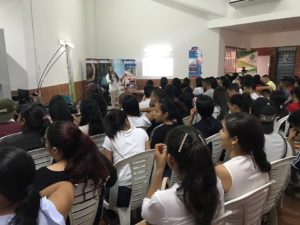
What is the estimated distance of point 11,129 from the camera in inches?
103

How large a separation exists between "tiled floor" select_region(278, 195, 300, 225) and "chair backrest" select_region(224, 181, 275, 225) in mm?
1191

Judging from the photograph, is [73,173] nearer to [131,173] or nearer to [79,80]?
[131,173]

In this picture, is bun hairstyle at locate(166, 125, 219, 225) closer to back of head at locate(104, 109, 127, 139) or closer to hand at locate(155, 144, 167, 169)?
hand at locate(155, 144, 167, 169)

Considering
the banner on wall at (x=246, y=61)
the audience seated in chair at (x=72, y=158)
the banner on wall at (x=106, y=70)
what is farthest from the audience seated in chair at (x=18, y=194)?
the banner on wall at (x=246, y=61)

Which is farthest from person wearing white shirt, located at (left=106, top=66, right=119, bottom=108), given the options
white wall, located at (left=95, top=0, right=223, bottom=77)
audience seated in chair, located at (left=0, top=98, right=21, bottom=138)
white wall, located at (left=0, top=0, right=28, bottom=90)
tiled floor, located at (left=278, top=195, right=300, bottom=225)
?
tiled floor, located at (left=278, top=195, right=300, bottom=225)

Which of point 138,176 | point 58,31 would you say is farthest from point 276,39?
point 138,176

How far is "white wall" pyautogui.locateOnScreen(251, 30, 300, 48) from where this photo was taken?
28.0ft

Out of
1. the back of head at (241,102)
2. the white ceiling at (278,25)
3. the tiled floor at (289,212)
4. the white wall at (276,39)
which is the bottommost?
the tiled floor at (289,212)

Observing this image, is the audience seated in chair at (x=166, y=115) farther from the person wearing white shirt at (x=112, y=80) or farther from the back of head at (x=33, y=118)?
the person wearing white shirt at (x=112, y=80)

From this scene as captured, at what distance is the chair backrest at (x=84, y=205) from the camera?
1418mm

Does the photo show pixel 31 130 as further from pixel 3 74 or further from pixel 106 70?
pixel 106 70

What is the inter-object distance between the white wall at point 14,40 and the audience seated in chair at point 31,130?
3759 millimetres

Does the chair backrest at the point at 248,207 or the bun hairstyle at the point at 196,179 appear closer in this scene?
the bun hairstyle at the point at 196,179

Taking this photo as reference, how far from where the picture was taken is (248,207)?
4.44 feet
